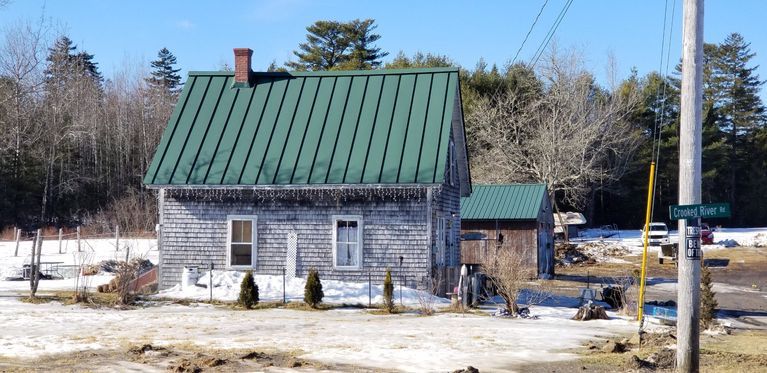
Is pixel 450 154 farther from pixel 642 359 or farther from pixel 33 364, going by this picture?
pixel 33 364

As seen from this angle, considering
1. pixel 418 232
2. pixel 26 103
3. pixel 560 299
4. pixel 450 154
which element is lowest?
pixel 560 299

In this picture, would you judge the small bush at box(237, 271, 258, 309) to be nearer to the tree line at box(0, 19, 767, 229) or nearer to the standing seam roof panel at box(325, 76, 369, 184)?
the standing seam roof panel at box(325, 76, 369, 184)

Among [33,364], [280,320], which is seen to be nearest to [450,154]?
[280,320]

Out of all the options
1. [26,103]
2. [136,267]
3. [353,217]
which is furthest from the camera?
[26,103]

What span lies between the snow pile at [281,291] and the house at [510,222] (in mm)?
13560

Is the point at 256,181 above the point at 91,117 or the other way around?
the other way around

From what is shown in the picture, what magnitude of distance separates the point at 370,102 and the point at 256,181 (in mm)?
4805

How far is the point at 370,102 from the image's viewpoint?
2733 cm

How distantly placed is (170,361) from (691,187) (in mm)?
8201

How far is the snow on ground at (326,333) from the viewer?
14.0 meters

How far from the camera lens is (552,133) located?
179ft

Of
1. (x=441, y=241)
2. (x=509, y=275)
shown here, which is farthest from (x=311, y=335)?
(x=441, y=241)

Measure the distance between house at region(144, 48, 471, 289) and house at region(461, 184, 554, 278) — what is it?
35.9 feet

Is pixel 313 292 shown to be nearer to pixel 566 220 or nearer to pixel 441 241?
pixel 441 241
